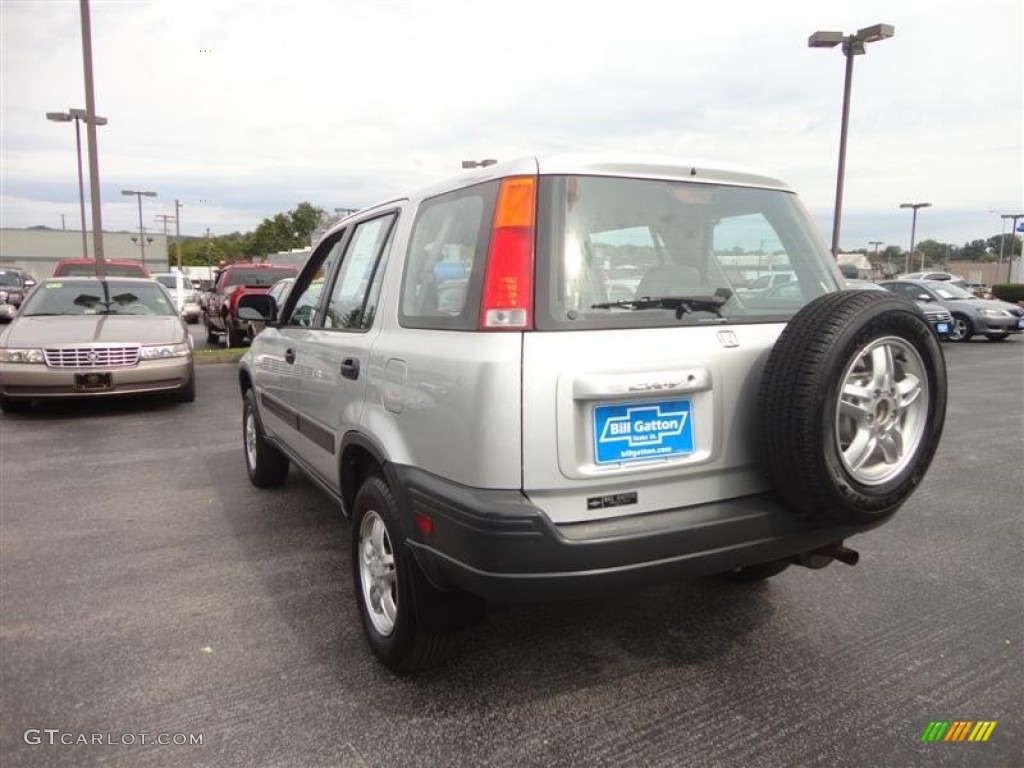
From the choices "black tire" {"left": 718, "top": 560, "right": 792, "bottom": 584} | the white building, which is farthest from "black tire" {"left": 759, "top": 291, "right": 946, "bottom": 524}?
the white building

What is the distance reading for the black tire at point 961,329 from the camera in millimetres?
17656

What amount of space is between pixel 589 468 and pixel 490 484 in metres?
0.30

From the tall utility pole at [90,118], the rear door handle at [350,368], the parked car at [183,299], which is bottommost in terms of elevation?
the rear door handle at [350,368]

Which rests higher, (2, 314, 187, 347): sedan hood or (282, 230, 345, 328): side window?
(282, 230, 345, 328): side window

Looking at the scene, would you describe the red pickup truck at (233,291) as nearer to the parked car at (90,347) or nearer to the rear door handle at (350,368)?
the parked car at (90,347)

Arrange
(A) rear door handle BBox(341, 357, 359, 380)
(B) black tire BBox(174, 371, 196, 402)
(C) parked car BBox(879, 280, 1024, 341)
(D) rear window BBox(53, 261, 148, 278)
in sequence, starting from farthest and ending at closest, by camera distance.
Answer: (C) parked car BBox(879, 280, 1024, 341), (D) rear window BBox(53, 261, 148, 278), (B) black tire BBox(174, 371, 196, 402), (A) rear door handle BBox(341, 357, 359, 380)

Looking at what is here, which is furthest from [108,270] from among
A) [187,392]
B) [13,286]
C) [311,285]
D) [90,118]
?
[13,286]

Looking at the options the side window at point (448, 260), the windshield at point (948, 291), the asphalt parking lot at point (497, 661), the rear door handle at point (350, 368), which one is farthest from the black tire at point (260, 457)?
the windshield at point (948, 291)

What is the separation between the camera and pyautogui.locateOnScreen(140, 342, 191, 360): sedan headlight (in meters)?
7.64

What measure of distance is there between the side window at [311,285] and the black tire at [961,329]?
18.1 metres

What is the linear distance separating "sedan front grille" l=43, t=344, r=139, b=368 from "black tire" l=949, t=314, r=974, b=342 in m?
17.9

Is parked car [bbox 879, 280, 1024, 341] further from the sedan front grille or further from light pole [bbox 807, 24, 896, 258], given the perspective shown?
the sedan front grille

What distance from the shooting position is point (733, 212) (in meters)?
2.71

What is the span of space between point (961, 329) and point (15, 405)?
19.4m
